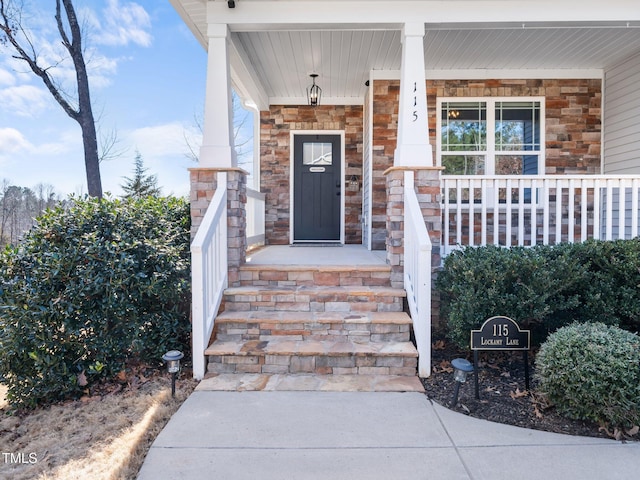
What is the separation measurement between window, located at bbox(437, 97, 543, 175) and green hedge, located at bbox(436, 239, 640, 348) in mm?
2731

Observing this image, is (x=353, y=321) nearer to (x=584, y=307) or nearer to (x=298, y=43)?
(x=584, y=307)

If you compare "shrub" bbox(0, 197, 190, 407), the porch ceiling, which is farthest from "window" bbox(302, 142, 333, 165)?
"shrub" bbox(0, 197, 190, 407)

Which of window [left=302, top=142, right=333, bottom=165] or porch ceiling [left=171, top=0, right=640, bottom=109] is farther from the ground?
porch ceiling [left=171, top=0, right=640, bottom=109]

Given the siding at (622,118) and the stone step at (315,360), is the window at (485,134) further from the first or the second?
the stone step at (315,360)

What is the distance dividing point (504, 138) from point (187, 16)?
175 inches

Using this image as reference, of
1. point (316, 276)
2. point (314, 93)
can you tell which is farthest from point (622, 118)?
point (316, 276)

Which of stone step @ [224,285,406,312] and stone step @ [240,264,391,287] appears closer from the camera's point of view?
stone step @ [224,285,406,312]

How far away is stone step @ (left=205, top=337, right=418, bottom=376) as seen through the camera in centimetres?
314

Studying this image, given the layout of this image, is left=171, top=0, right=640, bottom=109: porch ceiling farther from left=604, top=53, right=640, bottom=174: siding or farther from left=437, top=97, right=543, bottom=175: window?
left=437, top=97, right=543, bottom=175: window

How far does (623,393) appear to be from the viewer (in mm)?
2264

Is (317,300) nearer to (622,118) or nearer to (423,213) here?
(423,213)

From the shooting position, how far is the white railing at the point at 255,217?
18.1 ft

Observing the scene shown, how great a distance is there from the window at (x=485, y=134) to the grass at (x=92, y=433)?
4697 mm

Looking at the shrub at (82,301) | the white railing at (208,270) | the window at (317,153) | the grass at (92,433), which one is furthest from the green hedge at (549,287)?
the window at (317,153)
